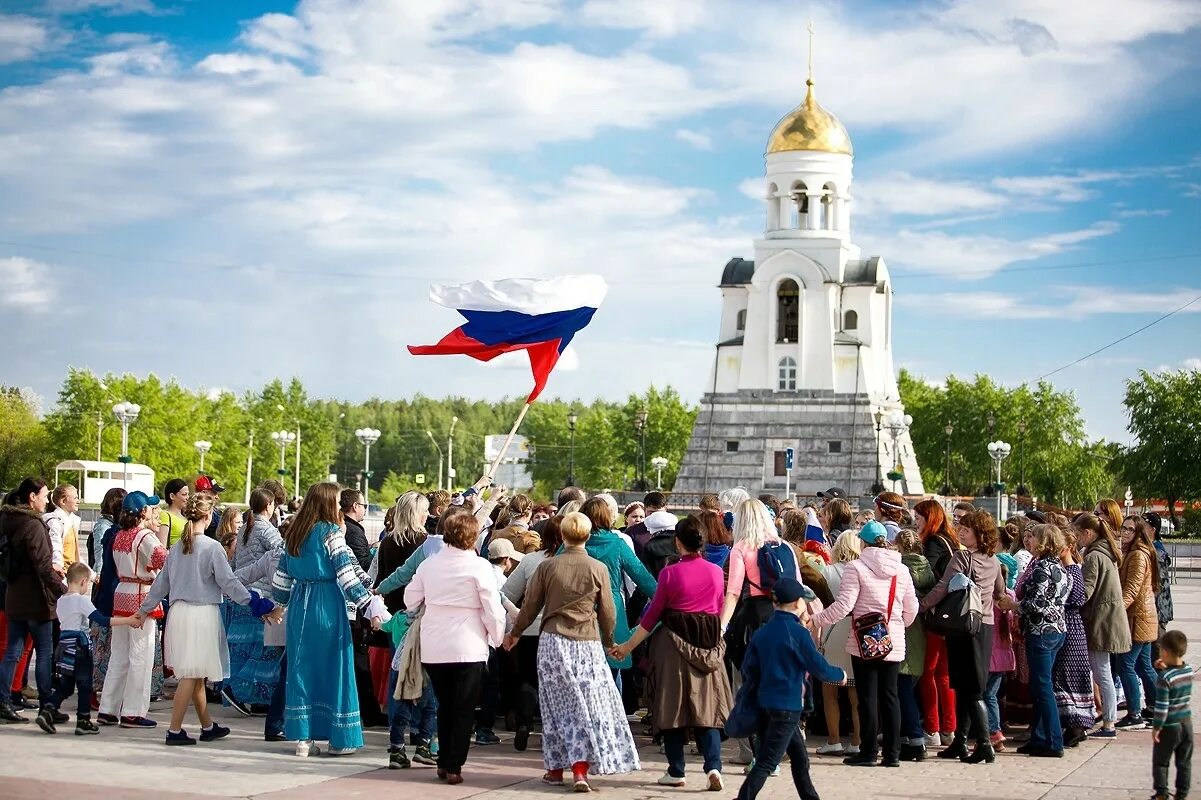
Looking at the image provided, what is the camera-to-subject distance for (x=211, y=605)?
40.9ft

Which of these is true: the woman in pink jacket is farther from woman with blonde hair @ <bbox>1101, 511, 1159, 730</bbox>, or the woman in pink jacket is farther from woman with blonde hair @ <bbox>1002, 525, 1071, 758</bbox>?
woman with blonde hair @ <bbox>1101, 511, 1159, 730</bbox>

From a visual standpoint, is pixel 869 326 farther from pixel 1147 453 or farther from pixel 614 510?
pixel 614 510

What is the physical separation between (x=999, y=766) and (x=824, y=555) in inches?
83.4

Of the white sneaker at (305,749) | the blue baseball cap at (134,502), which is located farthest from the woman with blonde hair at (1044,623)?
the blue baseball cap at (134,502)

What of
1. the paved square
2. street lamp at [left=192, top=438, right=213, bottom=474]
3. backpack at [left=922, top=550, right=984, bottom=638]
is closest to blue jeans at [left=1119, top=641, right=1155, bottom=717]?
the paved square

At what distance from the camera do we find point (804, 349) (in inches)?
3214

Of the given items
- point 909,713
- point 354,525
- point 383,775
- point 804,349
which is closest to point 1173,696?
point 909,713

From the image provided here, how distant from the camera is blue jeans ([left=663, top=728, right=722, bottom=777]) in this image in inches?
435

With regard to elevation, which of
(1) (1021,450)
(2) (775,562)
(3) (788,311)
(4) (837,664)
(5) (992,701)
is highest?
(3) (788,311)

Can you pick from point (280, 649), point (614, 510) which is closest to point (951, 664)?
point (614, 510)

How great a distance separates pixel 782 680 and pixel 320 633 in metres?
3.69

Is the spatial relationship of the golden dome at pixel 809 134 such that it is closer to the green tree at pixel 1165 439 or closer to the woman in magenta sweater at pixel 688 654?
the green tree at pixel 1165 439

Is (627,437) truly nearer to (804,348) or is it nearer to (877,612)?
(804,348)

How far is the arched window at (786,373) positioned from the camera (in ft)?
269
